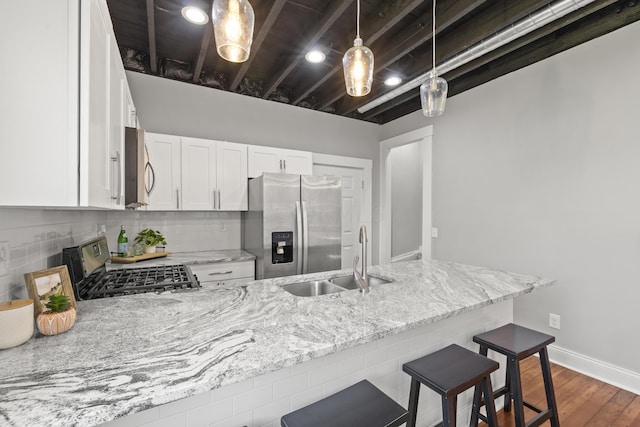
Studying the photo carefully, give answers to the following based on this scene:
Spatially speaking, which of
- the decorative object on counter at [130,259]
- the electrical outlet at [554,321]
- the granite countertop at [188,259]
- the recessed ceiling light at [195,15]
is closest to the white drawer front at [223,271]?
the granite countertop at [188,259]

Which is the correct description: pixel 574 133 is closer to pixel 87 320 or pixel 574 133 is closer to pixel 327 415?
pixel 327 415

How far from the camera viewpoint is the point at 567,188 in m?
2.56

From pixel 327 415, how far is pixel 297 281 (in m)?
0.79

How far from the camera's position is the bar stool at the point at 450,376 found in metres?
1.22

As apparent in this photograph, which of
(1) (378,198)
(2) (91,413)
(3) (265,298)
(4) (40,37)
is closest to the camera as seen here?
(2) (91,413)

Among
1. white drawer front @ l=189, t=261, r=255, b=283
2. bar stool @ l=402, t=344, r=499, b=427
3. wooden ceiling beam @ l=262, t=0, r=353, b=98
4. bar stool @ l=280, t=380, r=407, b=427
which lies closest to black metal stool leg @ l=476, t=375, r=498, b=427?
bar stool @ l=402, t=344, r=499, b=427

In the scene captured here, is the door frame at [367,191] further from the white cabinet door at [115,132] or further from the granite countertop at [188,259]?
the white cabinet door at [115,132]

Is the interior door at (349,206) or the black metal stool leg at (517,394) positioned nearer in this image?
the black metal stool leg at (517,394)

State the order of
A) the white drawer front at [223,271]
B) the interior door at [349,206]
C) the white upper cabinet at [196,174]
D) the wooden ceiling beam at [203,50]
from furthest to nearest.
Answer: the interior door at [349,206]
the white upper cabinet at [196,174]
the white drawer front at [223,271]
the wooden ceiling beam at [203,50]

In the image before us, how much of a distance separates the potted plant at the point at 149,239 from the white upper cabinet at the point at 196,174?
10.9 inches

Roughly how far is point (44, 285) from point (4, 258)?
0.61 feet

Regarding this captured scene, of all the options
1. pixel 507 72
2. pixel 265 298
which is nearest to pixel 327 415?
pixel 265 298

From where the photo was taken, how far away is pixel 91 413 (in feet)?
2.10

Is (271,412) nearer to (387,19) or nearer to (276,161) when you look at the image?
(387,19)
